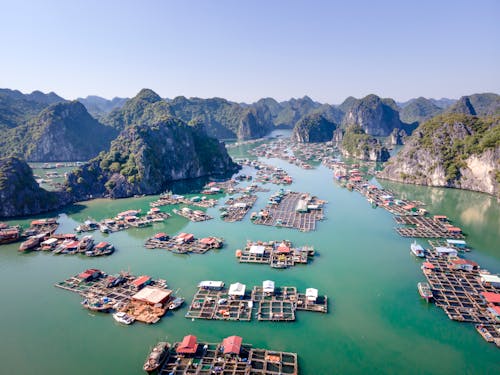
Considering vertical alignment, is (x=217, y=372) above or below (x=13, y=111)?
below

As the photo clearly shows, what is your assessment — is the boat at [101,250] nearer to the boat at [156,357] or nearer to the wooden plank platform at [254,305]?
the wooden plank platform at [254,305]

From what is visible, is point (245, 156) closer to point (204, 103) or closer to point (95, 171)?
point (95, 171)

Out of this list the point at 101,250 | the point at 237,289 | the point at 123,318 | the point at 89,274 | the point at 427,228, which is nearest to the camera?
the point at 123,318

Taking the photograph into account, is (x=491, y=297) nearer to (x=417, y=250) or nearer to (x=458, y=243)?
(x=417, y=250)

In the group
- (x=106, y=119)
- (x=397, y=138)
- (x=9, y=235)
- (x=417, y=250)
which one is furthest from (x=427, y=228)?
(x=106, y=119)

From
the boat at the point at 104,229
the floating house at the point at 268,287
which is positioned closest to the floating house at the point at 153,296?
the floating house at the point at 268,287

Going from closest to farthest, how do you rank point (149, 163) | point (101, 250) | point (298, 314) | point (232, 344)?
1. point (232, 344)
2. point (298, 314)
3. point (101, 250)
4. point (149, 163)


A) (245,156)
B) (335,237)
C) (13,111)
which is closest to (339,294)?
(335,237)
